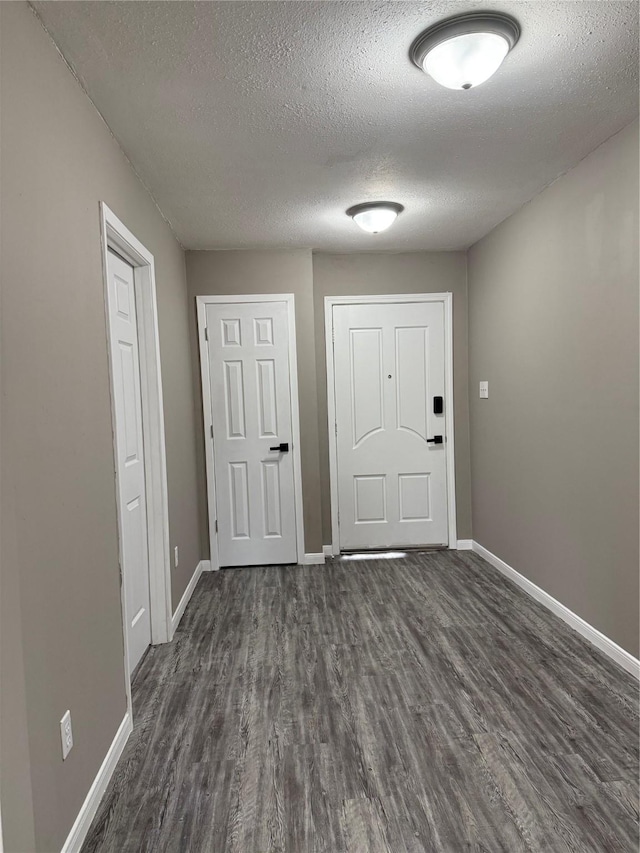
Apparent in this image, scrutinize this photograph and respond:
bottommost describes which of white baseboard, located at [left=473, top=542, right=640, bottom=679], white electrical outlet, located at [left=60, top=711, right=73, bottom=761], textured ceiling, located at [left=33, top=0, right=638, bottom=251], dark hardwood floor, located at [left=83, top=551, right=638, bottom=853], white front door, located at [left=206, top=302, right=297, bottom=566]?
dark hardwood floor, located at [left=83, top=551, right=638, bottom=853]

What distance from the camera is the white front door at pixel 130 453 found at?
8.27 feet

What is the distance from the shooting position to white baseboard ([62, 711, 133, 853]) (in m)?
1.56

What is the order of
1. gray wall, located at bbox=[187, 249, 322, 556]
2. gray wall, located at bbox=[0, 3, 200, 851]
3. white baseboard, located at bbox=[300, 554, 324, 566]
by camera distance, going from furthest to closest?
1. white baseboard, located at bbox=[300, 554, 324, 566]
2. gray wall, located at bbox=[187, 249, 322, 556]
3. gray wall, located at bbox=[0, 3, 200, 851]

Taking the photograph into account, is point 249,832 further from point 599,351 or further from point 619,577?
point 599,351

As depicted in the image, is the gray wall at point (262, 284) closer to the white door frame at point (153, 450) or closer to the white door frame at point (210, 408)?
the white door frame at point (210, 408)

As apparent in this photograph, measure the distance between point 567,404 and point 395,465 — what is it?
5.92ft

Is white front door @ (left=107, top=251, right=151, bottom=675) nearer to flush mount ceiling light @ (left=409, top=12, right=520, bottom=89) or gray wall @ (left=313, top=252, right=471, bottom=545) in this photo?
flush mount ceiling light @ (left=409, top=12, right=520, bottom=89)

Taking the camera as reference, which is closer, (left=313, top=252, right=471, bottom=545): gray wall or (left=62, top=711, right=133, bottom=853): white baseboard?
(left=62, top=711, right=133, bottom=853): white baseboard

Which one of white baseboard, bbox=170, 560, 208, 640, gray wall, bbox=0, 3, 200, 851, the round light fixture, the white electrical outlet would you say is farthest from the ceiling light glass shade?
white baseboard, bbox=170, 560, 208, 640

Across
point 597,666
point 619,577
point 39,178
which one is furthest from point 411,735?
point 39,178

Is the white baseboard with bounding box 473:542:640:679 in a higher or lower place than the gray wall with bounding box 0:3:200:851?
lower

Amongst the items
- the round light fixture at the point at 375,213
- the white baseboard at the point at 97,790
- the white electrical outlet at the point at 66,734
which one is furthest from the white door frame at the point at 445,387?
the white electrical outlet at the point at 66,734

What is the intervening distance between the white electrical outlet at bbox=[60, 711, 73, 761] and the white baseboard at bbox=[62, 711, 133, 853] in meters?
0.23

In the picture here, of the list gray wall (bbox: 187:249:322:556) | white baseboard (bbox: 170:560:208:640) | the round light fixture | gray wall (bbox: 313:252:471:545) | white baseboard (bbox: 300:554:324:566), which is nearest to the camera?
white baseboard (bbox: 170:560:208:640)
